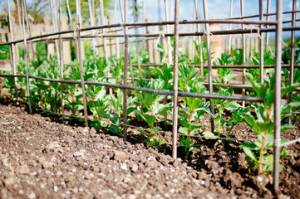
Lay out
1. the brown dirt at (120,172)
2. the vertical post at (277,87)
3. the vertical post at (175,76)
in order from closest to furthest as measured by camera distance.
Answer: the vertical post at (277,87), the brown dirt at (120,172), the vertical post at (175,76)

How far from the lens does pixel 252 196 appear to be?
8.05ft

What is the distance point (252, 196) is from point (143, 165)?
3.06 ft

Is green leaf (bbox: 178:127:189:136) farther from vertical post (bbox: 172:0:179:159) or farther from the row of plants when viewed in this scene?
vertical post (bbox: 172:0:179:159)

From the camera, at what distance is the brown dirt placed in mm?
2488

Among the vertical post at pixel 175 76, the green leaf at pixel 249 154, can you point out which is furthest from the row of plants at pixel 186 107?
the vertical post at pixel 175 76

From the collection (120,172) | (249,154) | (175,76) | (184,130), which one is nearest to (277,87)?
(249,154)

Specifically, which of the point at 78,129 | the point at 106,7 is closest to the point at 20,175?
the point at 78,129

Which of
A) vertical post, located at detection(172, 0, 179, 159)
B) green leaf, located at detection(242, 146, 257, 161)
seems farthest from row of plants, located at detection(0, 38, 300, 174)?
vertical post, located at detection(172, 0, 179, 159)

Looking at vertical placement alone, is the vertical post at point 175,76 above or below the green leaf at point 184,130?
above

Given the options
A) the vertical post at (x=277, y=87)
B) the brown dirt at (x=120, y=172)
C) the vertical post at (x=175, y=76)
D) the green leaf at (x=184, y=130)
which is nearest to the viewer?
the vertical post at (x=277, y=87)

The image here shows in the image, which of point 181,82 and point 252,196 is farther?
point 181,82

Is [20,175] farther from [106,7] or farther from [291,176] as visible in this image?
[106,7]

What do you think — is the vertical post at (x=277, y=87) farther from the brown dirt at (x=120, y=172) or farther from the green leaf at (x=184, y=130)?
the green leaf at (x=184, y=130)

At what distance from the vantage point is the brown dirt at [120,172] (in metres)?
2.49
